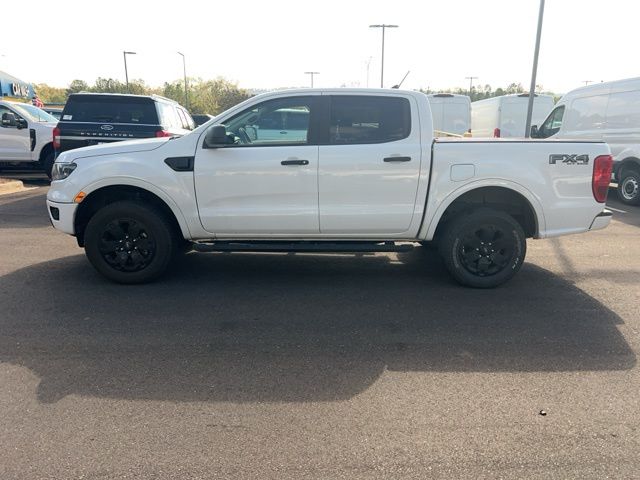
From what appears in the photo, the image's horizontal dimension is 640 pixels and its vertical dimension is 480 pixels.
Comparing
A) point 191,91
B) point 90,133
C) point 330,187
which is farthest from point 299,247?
point 191,91

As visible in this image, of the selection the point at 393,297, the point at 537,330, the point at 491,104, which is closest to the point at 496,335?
the point at 537,330

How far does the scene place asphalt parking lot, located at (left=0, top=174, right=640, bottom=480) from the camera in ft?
8.65

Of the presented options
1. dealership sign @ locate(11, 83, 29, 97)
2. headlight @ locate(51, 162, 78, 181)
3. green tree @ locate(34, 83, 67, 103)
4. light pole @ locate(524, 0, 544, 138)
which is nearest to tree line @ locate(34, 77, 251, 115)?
green tree @ locate(34, 83, 67, 103)

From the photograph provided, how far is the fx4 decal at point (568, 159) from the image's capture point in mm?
4934

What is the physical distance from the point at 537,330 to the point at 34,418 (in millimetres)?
3779

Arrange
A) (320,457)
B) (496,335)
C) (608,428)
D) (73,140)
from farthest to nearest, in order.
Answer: (73,140)
(496,335)
(608,428)
(320,457)

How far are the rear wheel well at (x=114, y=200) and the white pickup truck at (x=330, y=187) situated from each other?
0.05 ft

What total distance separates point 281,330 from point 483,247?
2.37 m

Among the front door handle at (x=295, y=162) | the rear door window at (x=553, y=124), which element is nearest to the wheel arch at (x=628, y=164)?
the rear door window at (x=553, y=124)

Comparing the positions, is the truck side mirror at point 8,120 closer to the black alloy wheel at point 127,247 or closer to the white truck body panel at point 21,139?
the white truck body panel at point 21,139

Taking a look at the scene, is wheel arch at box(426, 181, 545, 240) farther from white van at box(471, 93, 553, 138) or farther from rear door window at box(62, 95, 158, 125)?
white van at box(471, 93, 553, 138)

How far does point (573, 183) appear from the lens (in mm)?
4996

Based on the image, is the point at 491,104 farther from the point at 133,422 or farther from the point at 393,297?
the point at 133,422

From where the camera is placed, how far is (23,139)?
1234 centimetres
